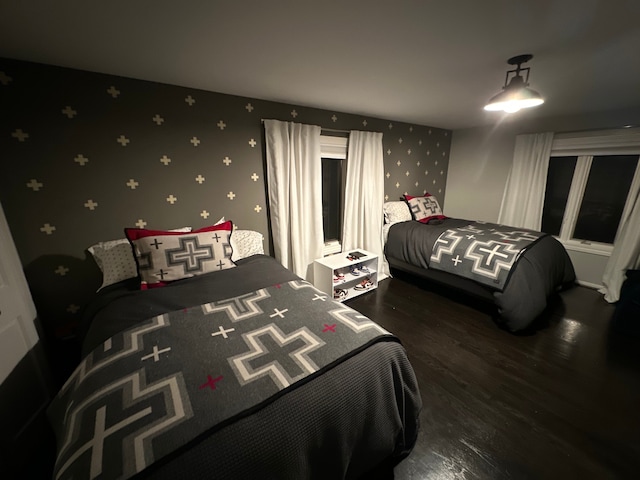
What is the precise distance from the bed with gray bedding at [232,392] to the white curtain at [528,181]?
338cm

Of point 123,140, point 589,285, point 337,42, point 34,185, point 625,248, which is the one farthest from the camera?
point 589,285

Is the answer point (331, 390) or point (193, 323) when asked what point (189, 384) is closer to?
point (193, 323)

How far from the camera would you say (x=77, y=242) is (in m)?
1.68

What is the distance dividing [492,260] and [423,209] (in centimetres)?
146

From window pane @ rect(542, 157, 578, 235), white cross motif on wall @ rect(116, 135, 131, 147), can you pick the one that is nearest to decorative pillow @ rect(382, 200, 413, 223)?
window pane @ rect(542, 157, 578, 235)

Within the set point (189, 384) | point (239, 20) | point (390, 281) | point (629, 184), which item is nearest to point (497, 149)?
point (629, 184)

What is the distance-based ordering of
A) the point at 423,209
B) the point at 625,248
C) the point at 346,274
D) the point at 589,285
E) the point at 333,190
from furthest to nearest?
the point at 423,209 → the point at 333,190 → the point at 589,285 → the point at 346,274 → the point at 625,248

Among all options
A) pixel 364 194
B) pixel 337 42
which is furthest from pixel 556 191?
Answer: pixel 337 42

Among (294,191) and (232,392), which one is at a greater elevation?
(294,191)

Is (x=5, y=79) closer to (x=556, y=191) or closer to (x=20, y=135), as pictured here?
(x=20, y=135)

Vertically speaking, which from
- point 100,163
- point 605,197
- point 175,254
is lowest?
point 175,254

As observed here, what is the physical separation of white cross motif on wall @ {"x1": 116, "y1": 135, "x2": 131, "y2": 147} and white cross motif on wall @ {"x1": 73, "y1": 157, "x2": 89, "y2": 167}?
0.23m

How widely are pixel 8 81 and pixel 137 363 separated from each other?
69.8 inches

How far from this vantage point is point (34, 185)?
1520mm
